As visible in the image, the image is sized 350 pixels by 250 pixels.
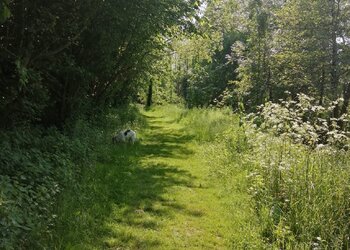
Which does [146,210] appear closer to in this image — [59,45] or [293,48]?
[59,45]

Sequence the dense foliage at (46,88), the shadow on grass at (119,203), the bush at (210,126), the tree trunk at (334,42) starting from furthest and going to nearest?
the tree trunk at (334,42), the bush at (210,126), the shadow on grass at (119,203), the dense foliage at (46,88)

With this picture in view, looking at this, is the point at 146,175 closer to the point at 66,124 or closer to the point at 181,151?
the point at 66,124

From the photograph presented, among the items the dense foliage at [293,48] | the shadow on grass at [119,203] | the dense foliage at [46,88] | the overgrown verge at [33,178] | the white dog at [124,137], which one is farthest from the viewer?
the dense foliage at [293,48]

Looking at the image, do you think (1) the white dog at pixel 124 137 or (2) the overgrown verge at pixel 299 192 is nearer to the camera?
(2) the overgrown verge at pixel 299 192

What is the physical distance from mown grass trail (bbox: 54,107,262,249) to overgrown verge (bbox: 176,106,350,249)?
0.56 m

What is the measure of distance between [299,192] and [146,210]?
8.34ft

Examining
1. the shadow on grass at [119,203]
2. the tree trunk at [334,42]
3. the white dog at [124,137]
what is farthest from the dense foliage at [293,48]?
the shadow on grass at [119,203]

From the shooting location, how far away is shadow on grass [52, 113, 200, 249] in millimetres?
5109

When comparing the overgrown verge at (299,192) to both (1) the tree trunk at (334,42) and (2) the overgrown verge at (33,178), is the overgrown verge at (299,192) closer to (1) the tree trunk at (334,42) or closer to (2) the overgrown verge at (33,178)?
(2) the overgrown verge at (33,178)

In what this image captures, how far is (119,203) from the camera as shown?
668 centimetres

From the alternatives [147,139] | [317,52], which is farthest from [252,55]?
[147,139]

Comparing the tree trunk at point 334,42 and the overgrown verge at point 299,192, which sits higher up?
the tree trunk at point 334,42

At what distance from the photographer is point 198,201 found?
23.4ft

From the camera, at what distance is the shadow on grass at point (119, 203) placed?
5109mm
